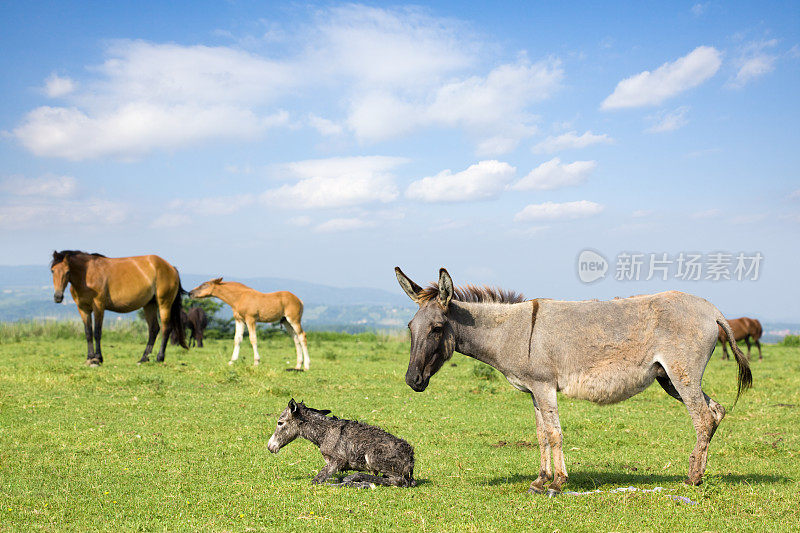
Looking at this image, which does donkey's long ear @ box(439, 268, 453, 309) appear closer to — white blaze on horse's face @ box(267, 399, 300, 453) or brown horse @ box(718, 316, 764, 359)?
white blaze on horse's face @ box(267, 399, 300, 453)

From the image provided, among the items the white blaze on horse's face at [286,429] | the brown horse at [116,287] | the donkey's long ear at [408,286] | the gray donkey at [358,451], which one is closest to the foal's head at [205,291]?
the brown horse at [116,287]

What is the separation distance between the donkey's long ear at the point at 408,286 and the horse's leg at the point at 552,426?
181cm

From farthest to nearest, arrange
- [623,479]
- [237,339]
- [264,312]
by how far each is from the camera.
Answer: [237,339] → [264,312] → [623,479]

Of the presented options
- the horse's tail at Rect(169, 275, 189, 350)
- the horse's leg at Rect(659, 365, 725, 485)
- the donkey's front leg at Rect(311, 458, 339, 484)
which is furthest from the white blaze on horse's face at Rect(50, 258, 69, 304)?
the horse's leg at Rect(659, 365, 725, 485)

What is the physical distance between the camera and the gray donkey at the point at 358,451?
807 centimetres

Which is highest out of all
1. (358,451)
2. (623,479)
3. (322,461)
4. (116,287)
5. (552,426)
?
(116,287)

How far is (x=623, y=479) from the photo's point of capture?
8.73m

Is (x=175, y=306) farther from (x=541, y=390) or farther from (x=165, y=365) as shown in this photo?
(x=541, y=390)

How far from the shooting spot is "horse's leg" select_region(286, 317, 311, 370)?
21.5 meters

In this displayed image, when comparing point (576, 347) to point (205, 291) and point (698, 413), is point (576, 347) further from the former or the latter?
point (205, 291)

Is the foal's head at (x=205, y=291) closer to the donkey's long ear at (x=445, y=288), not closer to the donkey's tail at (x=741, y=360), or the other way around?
the donkey's long ear at (x=445, y=288)

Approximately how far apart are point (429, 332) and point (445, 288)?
0.56 meters

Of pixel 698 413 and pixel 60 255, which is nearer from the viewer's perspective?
pixel 698 413

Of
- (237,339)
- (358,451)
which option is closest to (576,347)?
(358,451)
